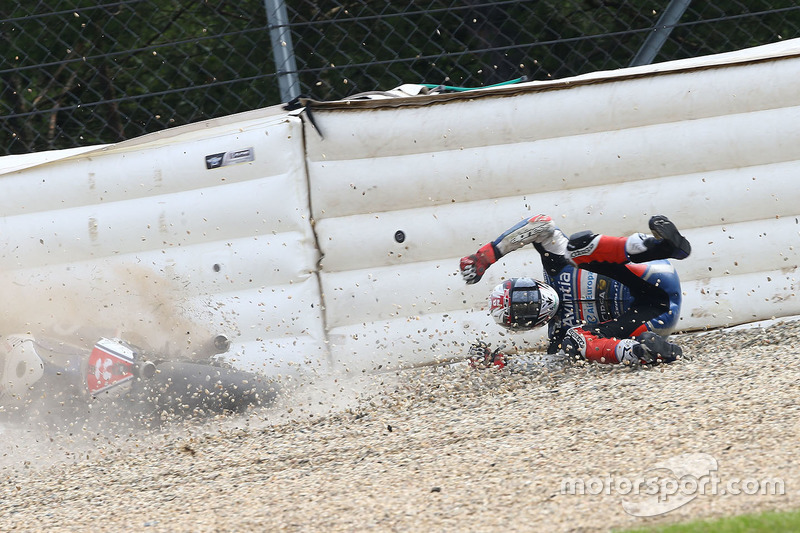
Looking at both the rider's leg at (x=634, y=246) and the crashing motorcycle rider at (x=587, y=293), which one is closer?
the rider's leg at (x=634, y=246)

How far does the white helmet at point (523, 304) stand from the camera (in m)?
4.92

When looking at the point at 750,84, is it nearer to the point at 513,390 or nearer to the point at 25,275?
the point at 513,390

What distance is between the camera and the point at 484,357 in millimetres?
5133

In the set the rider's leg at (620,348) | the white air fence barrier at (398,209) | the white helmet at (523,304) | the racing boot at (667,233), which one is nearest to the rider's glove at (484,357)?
the white helmet at (523,304)

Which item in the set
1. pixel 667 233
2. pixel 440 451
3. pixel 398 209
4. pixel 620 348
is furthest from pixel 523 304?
pixel 440 451

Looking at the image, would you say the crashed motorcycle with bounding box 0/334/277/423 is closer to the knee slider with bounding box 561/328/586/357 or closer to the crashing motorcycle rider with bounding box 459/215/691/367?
the crashing motorcycle rider with bounding box 459/215/691/367

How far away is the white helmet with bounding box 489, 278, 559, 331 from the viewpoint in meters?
4.92

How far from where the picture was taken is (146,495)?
369 centimetres

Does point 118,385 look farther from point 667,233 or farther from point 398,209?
point 667,233

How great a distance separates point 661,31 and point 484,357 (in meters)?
2.53

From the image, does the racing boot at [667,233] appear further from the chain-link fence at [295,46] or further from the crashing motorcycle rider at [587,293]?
the chain-link fence at [295,46]

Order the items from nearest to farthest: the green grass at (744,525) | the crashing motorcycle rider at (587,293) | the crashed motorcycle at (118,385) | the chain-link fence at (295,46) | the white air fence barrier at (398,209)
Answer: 1. the green grass at (744,525)
2. the crashing motorcycle rider at (587,293)
3. the crashed motorcycle at (118,385)
4. the white air fence barrier at (398,209)
5. the chain-link fence at (295,46)

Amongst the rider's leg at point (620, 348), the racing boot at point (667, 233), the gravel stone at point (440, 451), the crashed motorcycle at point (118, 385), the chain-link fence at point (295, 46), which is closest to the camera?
the gravel stone at point (440, 451)

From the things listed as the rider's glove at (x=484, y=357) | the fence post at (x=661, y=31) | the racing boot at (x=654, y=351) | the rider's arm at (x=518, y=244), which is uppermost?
the fence post at (x=661, y=31)
